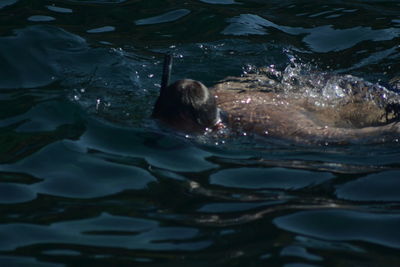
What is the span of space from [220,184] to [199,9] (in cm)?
518

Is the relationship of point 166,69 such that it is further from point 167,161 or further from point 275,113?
point 275,113

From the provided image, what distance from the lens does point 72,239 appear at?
4.83m

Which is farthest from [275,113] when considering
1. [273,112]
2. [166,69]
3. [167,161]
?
[167,161]

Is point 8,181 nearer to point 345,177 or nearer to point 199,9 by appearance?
point 345,177

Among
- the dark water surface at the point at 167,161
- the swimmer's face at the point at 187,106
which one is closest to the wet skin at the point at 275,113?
the swimmer's face at the point at 187,106

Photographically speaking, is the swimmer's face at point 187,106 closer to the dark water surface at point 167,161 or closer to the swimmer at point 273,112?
the swimmer at point 273,112

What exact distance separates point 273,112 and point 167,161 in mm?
1235

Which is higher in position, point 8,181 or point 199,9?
point 199,9

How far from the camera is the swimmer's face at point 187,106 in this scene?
6383 mm

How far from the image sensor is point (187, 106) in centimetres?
643

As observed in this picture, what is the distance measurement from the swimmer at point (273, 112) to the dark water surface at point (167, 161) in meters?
0.15

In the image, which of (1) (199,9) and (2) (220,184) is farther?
(1) (199,9)

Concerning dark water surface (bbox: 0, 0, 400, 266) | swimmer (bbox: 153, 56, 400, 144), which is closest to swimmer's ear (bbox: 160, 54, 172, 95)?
A: swimmer (bbox: 153, 56, 400, 144)

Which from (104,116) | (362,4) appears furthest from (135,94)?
(362,4)
